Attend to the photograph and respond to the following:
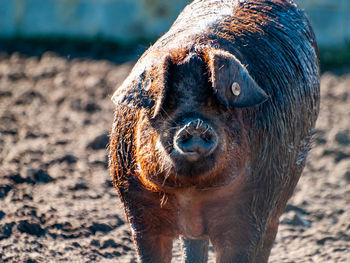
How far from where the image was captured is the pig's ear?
3.53 m

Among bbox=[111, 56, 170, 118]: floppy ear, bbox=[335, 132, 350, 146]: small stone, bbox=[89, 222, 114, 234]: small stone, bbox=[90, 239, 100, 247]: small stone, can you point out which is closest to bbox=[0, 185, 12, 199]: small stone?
bbox=[89, 222, 114, 234]: small stone

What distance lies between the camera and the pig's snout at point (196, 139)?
3.34 m

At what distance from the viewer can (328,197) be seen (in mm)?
6867

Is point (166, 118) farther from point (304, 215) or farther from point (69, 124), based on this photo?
point (69, 124)

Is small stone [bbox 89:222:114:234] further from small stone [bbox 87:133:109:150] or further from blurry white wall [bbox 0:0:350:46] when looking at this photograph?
blurry white wall [bbox 0:0:350:46]

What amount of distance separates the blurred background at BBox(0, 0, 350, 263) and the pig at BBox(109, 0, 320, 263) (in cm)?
120

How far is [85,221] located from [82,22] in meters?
6.67

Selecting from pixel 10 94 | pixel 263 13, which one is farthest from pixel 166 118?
pixel 10 94

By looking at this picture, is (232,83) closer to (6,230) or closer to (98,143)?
(6,230)

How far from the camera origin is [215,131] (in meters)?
3.48

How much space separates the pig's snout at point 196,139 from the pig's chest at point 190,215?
484mm

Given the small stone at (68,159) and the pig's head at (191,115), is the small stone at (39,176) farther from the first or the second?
the pig's head at (191,115)

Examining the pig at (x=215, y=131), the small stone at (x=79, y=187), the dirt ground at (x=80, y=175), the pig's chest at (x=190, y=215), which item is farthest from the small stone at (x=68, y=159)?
the pig's chest at (x=190, y=215)

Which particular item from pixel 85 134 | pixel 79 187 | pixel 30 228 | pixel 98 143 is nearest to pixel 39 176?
pixel 79 187
